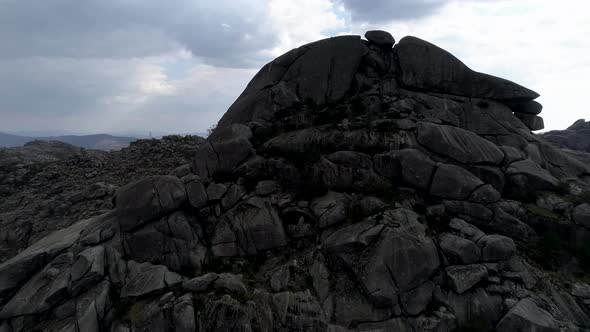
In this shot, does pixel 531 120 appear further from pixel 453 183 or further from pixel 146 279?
pixel 146 279

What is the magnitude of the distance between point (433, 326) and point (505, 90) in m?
21.6

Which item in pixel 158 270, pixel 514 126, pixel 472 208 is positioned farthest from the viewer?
pixel 514 126

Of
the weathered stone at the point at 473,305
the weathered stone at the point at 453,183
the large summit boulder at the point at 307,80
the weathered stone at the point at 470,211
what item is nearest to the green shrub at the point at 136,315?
the weathered stone at the point at 473,305

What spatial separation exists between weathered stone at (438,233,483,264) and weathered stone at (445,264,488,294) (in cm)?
40

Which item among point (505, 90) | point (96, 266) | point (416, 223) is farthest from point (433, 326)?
point (505, 90)

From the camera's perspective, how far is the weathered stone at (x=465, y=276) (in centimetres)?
1606

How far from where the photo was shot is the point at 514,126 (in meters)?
25.4

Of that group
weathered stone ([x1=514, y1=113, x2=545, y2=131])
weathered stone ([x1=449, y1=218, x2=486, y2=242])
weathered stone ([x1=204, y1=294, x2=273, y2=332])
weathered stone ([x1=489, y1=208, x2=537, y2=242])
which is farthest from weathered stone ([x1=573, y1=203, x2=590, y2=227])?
weathered stone ([x1=204, y1=294, x2=273, y2=332])

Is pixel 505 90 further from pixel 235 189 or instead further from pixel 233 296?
pixel 233 296

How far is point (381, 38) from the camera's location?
28453mm

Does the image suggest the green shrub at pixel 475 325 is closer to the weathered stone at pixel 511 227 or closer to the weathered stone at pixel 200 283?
the weathered stone at pixel 511 227

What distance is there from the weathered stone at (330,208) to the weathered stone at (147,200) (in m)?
9.25

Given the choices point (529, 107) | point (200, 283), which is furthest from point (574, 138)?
point (200, 283)

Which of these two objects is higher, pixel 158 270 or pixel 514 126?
pixel 514 126
